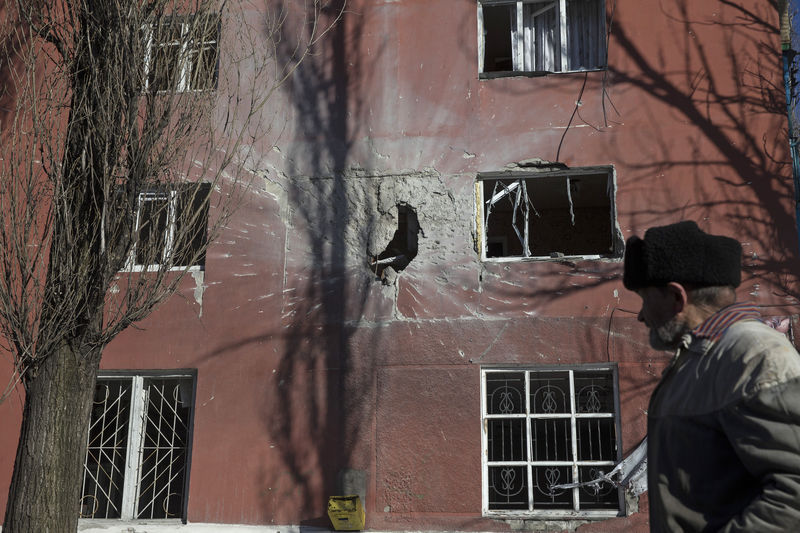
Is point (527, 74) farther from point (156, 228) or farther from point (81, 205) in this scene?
point (81, 205)

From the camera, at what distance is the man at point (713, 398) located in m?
1.81

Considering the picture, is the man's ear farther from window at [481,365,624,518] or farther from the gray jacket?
window at [481,365,624,518]

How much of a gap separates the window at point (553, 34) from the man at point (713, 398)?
6.11 meters

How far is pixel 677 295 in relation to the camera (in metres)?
2.21

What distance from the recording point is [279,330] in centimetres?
766

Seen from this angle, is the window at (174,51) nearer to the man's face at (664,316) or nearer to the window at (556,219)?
the window at (556,219)

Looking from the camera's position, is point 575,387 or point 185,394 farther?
point 185,394

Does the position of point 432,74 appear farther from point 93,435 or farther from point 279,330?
point 93,435

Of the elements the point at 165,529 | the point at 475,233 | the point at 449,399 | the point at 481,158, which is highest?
the point at 481,158

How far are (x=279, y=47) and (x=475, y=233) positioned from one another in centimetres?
299

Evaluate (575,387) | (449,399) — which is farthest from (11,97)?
(575,387)

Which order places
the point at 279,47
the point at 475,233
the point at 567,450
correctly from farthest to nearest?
the point at 279,47 < the point at 475,233 < the point at 567,450

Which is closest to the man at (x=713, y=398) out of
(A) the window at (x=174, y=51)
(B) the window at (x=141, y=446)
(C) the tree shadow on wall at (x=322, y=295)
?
(A) the window at (x=174, y=51)

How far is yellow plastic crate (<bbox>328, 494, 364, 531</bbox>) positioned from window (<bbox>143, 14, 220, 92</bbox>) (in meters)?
3.83
